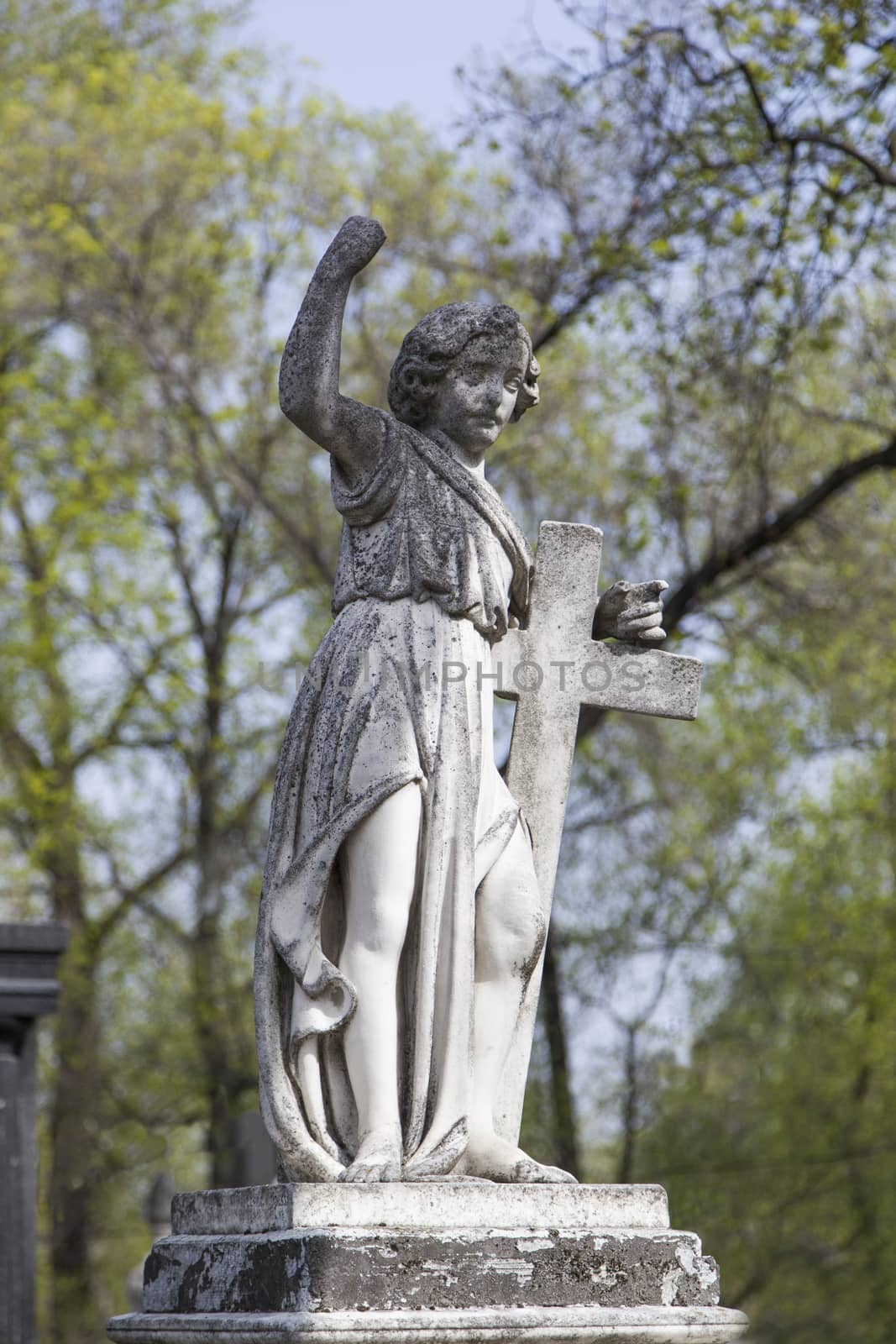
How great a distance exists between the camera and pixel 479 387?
522 centimetres

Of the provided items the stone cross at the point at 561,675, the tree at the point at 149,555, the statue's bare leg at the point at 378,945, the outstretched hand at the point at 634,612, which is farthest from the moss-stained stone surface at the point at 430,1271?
the tree at the point at 149,555

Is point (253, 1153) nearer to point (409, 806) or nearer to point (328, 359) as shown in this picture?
point (409, 806)

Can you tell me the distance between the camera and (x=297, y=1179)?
4586mm

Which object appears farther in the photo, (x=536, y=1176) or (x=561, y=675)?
(x=561, y=675)

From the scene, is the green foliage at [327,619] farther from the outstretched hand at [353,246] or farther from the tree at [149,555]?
the outstretched hand at [353,246]

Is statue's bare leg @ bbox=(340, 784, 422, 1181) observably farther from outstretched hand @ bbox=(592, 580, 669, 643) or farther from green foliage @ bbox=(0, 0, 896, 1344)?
green foliage @ bbox=(0, 0, 896, 1344)

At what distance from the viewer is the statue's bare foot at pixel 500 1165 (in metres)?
4.63

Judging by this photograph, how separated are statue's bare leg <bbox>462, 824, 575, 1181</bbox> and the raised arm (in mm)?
1148

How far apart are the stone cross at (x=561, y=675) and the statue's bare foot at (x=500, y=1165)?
0.85 meters

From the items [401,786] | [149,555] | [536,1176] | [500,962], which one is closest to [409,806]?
[401,786]

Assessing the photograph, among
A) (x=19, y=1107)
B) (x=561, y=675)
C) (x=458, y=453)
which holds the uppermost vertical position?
(x=458, y=453)

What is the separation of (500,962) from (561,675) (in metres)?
0.90

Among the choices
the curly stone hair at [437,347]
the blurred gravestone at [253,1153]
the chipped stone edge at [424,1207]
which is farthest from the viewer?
the blurred gravestone at [253,1153]

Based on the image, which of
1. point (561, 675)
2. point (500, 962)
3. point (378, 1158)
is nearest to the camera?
point (378, 1158)
